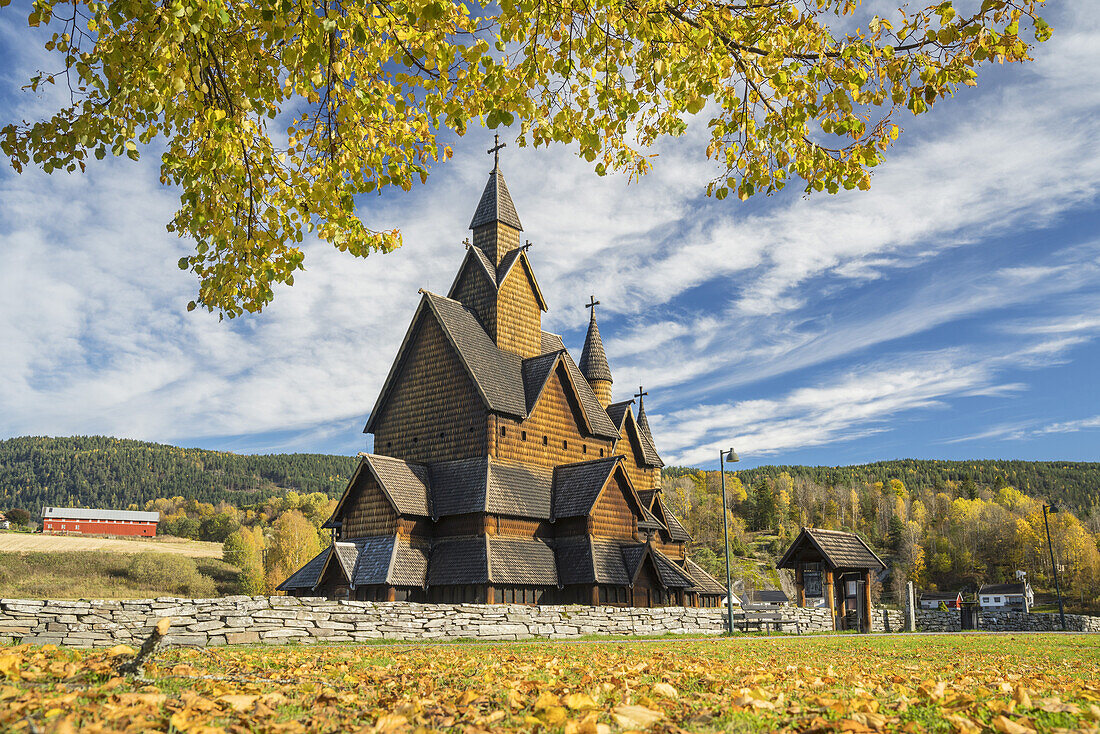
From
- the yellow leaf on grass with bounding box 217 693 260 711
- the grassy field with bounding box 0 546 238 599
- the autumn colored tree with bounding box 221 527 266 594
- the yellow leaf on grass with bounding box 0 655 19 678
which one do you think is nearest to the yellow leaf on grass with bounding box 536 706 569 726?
the yellow leaf on grass with bounding box 217 693 260 711

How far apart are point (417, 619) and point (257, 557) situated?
4072 inches

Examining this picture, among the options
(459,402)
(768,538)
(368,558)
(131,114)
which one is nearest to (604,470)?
(459,402)

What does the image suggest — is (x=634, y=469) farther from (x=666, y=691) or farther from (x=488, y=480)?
(x=666, y=691)

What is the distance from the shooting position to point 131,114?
891 centimetres

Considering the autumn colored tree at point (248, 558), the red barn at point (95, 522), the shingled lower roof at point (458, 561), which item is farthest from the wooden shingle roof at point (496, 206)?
the red barn at point (95, 522)

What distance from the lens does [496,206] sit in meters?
37.2

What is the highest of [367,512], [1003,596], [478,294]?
[478,294]

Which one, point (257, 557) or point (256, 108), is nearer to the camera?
point (256, 108)

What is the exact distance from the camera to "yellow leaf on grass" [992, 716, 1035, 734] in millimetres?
4117

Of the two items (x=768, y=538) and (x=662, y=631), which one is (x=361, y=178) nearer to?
(x=662, y=631)

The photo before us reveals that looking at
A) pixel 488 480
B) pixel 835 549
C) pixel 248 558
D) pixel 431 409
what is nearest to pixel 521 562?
pixel 488 480

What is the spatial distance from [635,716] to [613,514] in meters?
27.6

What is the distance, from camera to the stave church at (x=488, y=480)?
1095 inches

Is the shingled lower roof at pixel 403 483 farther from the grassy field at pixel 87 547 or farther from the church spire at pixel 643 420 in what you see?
the grassy field at pixel 87 547
